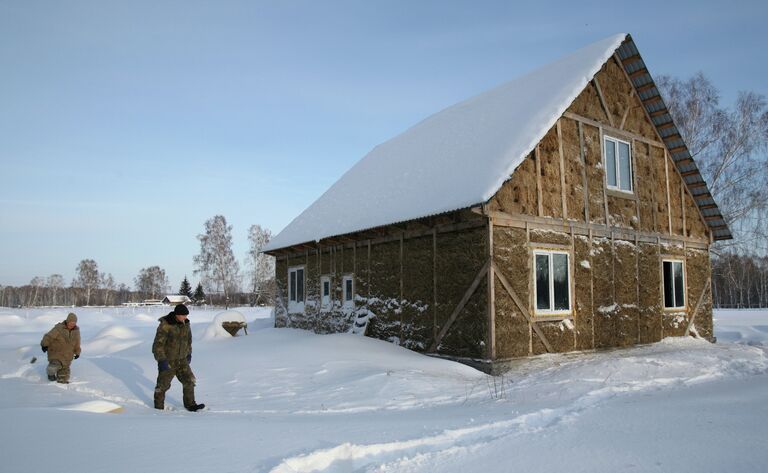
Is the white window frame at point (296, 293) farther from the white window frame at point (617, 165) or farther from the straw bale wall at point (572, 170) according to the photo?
the white window frame at point (617, 165)

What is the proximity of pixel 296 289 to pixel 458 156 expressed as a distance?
26.9 feet

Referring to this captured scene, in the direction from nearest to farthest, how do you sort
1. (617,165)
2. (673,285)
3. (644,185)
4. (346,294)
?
(617,165), (644,185), (673,285), (346,294)

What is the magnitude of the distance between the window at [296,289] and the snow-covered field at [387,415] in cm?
567

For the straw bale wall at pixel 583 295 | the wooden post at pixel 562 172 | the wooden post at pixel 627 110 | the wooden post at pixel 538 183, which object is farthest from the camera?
the wooden post at pixel 627 110

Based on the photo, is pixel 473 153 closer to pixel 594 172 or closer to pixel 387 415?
pixel 594 172

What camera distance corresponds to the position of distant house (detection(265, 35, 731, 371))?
11.5 metres

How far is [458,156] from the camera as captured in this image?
13.7m

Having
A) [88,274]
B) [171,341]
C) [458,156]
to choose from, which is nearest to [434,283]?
[458,156]

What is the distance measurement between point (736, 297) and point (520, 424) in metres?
64.7

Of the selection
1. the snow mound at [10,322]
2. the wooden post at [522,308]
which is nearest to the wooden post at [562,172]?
the wooden post at [522,308]

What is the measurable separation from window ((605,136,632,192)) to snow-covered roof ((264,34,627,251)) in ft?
7.74

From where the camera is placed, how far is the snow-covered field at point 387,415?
439 cm

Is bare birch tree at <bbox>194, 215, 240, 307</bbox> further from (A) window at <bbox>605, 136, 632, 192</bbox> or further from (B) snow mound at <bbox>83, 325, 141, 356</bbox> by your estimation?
(A) window at <bbox>605, 136, 632, 192</bbox>

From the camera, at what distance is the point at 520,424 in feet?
19.3
